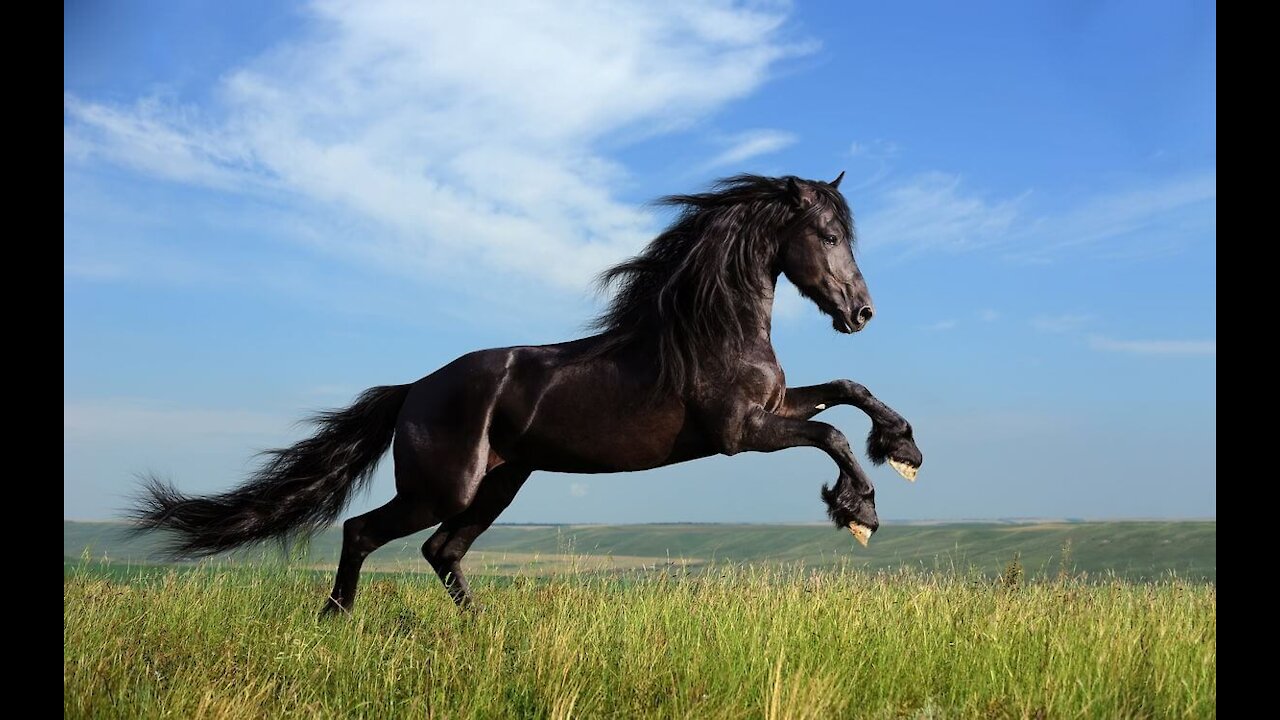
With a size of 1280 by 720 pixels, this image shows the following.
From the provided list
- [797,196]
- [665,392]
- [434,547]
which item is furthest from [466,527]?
[797,196]

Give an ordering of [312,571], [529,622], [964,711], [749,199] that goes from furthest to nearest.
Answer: [312,571] < [749,199] < [529,622] < [964,711]

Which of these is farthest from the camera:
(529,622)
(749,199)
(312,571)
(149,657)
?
(312,571)

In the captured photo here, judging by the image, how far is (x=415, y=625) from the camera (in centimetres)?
656

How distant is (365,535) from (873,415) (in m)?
3.55

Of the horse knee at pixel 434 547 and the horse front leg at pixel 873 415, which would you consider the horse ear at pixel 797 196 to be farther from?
the horse knee at pixel 434 547

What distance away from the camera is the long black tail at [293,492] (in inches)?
291

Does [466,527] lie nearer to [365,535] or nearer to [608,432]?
[365,535]

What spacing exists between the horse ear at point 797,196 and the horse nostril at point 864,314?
2.51ft

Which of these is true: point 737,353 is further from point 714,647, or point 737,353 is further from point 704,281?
point 714,647

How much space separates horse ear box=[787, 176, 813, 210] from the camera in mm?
6496

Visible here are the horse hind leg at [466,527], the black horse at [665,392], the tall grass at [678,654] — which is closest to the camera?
the tall grass at [678,654]

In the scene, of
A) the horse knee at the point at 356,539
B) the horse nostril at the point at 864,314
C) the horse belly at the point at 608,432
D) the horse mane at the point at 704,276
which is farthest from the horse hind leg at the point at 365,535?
the horse nostril at the point at 864,314
